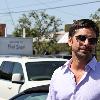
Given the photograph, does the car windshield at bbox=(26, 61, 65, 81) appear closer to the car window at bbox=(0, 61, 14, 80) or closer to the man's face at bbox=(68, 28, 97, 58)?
the car window at bbox=(0, 61, 14, 80)

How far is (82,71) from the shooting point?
4059mm

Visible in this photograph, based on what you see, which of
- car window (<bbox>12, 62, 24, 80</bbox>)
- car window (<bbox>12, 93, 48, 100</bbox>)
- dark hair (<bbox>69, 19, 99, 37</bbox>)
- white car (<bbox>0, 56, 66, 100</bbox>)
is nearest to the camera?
dark hair (<bbox>69, 19, 99, 37</bbox>)

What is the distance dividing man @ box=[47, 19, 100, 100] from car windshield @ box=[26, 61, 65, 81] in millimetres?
7312

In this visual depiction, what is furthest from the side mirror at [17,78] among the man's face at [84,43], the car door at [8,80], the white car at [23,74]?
the man's face at [84,43]

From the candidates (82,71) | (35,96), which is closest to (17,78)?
(35,96)

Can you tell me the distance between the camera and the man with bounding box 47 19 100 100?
393cm

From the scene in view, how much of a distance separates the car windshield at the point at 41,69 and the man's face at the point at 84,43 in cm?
741

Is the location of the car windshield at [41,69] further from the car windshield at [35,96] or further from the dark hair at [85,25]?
the dark hair at [85,25]

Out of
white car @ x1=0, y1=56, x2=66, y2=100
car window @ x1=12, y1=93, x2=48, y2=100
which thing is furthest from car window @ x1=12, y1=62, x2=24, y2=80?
car window @ x1=12, y1=93, x2=48, y2=100

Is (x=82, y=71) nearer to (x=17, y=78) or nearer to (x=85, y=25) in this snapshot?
(x=85, y=25)

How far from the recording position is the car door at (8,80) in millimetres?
12063

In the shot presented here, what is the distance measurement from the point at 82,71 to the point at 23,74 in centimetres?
767

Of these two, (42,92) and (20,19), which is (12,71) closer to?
(42,92)

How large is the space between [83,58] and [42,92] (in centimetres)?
187
